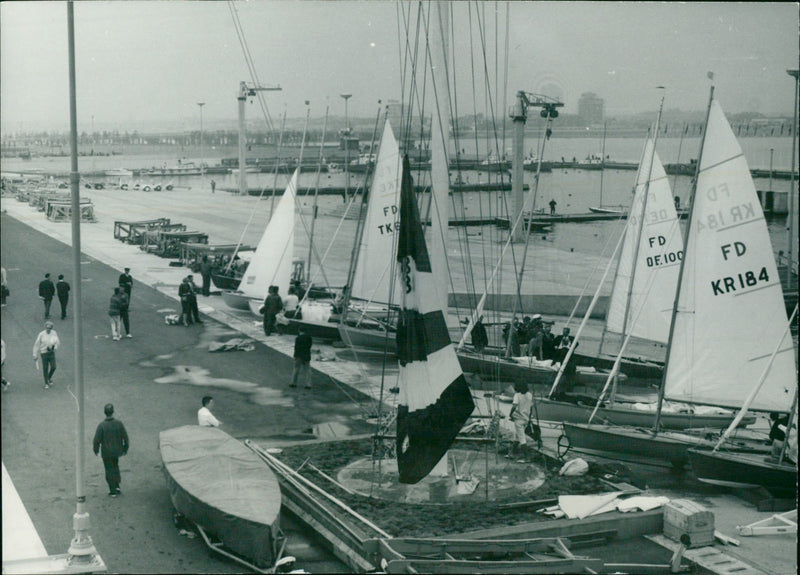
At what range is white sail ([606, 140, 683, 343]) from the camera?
21312 millimetres

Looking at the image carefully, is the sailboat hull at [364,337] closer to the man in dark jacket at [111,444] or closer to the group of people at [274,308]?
the group of people at [274,308]

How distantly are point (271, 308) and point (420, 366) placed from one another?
1305 centimetres

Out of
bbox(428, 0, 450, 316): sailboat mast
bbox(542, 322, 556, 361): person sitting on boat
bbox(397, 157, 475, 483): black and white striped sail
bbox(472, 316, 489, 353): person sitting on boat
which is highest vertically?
bbox(428, 0, 450, 316): sailboat mast

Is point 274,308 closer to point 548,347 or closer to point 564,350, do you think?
point 548,347

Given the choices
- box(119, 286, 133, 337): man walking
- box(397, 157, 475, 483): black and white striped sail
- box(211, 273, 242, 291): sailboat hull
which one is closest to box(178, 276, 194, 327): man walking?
box(119, 286, 133, 337): man walking

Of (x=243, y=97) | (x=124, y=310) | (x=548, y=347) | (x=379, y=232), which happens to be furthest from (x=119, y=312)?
(x=243, y=97)

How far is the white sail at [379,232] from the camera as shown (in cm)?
2469

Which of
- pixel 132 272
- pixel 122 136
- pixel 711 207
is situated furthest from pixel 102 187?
pixel 711 207

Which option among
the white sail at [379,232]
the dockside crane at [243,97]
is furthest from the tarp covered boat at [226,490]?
the white sail at [379,232]

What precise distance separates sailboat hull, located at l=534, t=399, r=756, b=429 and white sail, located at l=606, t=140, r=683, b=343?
13.0 ft

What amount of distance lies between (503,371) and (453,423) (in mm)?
→ 8298

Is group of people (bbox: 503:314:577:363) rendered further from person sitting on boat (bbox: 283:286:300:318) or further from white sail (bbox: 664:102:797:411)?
person sitting on boat (bbox: 283:286:300:318)

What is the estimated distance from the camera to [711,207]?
16.0 m

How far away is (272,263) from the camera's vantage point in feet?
91.2
